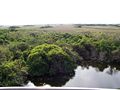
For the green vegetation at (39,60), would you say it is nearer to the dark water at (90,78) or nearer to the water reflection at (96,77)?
the dark water at (90,78)

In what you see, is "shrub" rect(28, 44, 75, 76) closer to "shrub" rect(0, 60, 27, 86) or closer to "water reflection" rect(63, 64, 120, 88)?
"water reflection" rect(63, 64, 120, 88)

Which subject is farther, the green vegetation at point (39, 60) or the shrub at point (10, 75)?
the green vegetation at point (39, 60)

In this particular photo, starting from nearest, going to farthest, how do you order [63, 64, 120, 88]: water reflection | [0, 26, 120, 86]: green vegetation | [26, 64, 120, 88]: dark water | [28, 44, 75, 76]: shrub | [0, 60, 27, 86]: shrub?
1. [0, 60, 27, 86]: shrub
2. [0, 26, 120, 86]: green vegetation
3. [26, 64, 120, 88]: dark water
4. [63, 64, 120, 88]: water reflection
5. [28, 44, 75, 76]: shrub

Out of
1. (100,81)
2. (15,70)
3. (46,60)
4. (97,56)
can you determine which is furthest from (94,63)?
(15,70)

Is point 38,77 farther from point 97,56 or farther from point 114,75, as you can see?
point 97,56

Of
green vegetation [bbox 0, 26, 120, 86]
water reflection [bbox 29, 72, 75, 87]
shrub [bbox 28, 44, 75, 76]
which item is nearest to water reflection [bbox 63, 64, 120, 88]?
water reflection [bbox 29, 72, 75, 87]

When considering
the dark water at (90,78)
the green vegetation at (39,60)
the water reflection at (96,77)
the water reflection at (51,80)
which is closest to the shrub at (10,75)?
the green vegetation at (39,60)
